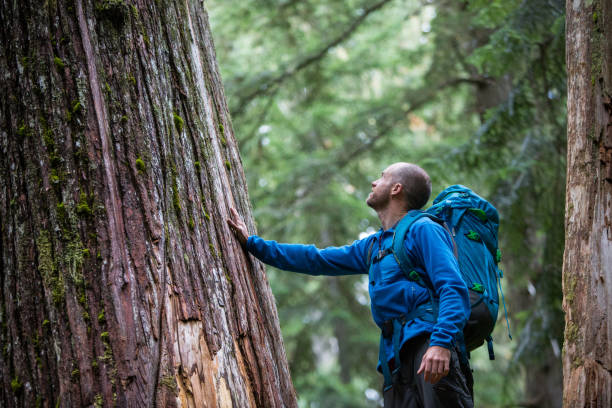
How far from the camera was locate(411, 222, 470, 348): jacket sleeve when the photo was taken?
251cm

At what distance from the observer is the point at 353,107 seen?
12.6 meters

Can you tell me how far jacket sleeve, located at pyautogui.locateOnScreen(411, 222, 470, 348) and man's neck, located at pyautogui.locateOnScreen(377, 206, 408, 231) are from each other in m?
0.25

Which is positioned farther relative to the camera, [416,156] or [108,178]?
[416,156]

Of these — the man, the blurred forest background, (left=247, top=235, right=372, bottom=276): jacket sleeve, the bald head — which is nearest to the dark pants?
the man

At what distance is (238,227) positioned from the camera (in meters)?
2.86

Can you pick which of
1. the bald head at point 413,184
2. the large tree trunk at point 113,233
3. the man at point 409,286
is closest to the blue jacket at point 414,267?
the man at point 409,286

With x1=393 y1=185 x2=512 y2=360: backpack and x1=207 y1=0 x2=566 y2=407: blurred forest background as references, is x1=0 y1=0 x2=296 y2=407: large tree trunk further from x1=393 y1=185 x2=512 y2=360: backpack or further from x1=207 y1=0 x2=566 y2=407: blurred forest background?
x1=207 y1=0 x2=566 y2=407: blurred forest background

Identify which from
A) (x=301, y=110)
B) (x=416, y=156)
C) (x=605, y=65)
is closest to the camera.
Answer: (x=605, y=65)

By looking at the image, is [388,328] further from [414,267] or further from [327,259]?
[327,259]

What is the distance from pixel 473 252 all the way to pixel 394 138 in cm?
900

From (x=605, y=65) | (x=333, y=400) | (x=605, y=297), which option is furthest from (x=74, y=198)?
(x=333, y=400)

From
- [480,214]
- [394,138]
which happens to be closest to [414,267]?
[480,214]

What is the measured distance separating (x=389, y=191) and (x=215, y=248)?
1.14m

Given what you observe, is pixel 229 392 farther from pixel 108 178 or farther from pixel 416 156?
pixel 416 156
